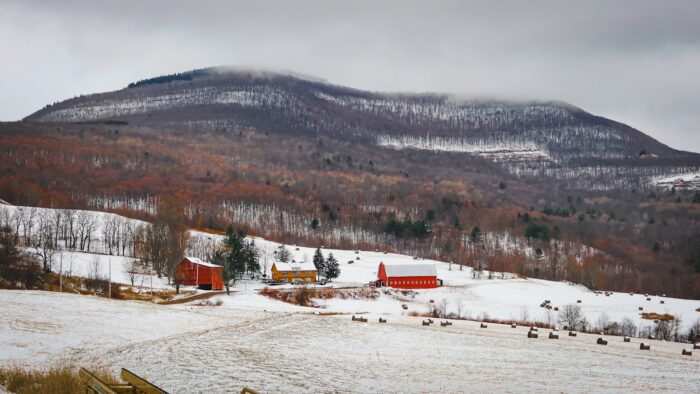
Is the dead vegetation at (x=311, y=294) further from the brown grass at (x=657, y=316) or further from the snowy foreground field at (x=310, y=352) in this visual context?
the brown grass at (x=657, y=316)

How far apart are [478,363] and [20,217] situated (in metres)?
107

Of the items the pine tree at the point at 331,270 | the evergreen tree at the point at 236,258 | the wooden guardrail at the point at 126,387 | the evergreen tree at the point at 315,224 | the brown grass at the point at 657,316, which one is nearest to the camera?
the wooden guardrail at the point at 126,387

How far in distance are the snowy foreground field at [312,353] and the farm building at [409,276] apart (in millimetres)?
49083

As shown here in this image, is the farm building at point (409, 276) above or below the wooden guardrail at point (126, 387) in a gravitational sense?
below

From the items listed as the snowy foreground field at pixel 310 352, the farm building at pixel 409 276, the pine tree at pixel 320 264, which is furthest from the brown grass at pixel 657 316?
the pine tree at pixel 320 264

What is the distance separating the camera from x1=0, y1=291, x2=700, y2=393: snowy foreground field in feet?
69.1

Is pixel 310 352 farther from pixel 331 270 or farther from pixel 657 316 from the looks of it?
pixel 331 270

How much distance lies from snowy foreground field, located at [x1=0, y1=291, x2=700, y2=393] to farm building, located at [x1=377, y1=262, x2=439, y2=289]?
161 feet

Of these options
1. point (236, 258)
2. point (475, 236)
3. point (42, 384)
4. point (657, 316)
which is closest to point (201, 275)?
point (236, 258)

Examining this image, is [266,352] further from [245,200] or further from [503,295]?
[245,200]

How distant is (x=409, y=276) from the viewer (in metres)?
93.3

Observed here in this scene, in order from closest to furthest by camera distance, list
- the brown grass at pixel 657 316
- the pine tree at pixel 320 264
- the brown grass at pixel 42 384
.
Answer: the brown grass at pixel 42 384 → the brown grass at pixel 657 316 → the pine tree at pixel 320 264

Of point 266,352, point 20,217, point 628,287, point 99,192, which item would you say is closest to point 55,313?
point 266,352

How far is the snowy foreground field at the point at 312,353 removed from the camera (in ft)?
69.1
